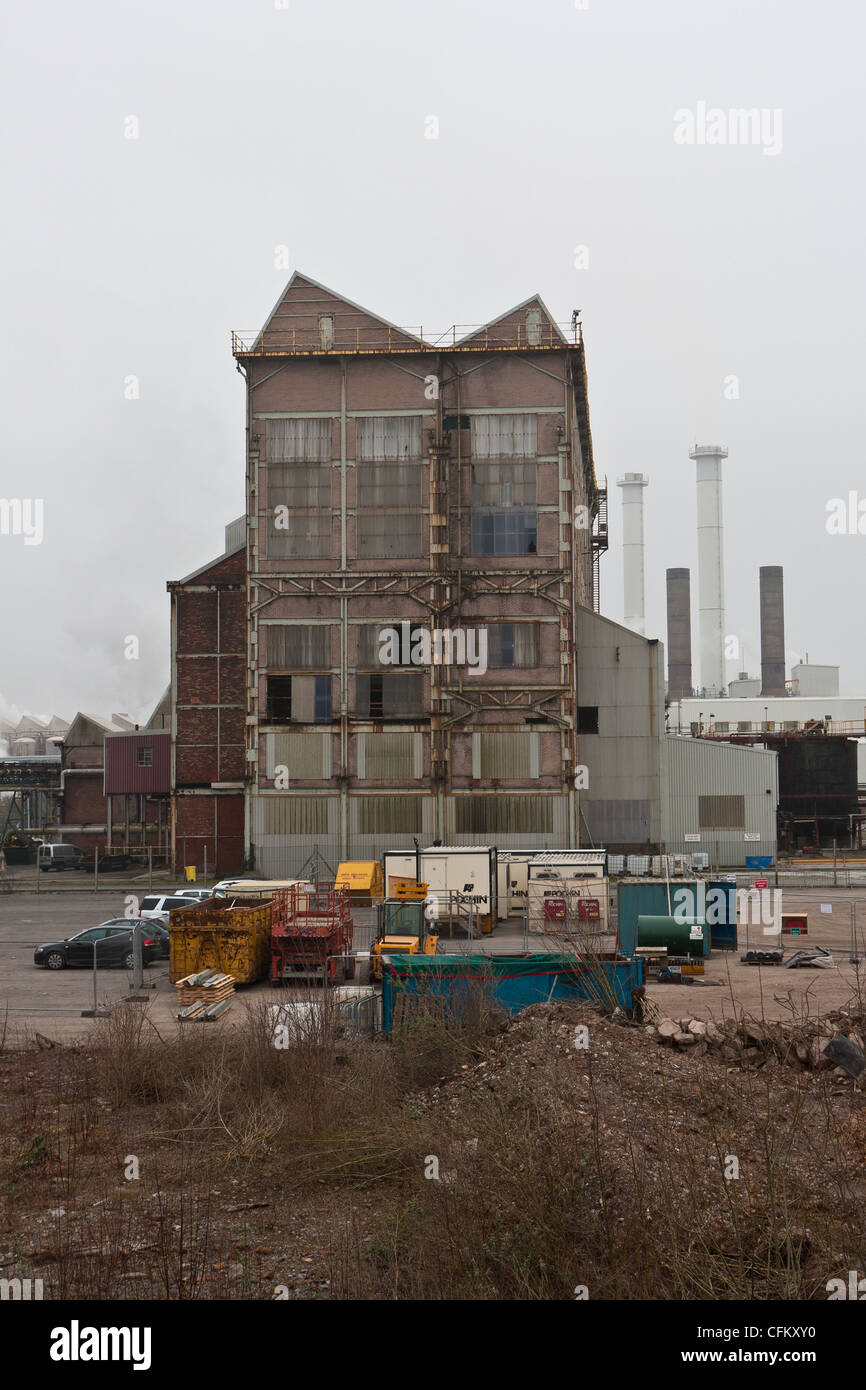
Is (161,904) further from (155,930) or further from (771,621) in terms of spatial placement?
(771,621)

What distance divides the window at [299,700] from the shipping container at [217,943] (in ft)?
81.0

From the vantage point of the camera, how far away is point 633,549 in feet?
339

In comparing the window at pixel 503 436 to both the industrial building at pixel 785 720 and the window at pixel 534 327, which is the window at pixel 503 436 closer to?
the window at pixel 534 327

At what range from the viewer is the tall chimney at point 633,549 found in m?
101

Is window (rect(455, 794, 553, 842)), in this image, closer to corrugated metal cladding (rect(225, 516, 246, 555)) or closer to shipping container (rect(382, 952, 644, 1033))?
corrugated metal cladding (rect(225, 516, 246, 555))

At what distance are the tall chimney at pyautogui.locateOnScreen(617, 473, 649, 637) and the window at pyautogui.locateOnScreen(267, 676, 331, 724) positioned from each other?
5706 cm

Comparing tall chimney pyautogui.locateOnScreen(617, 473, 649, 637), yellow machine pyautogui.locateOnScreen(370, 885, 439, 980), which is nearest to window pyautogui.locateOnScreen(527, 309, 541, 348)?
yellow machine pyautogui.locateOnScreen(370, 885, 439, 980)

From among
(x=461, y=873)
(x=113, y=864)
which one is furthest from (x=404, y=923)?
(x=113, y=864)

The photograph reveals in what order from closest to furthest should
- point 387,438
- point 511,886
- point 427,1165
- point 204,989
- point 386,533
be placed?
point 427,1165
point 204,989
point 511,886
point 386,533
point 387,438

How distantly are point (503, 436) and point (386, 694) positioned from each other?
503 inches

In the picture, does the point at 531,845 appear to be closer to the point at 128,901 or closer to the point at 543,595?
the point at 543,595

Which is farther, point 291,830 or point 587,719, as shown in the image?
point 587,719
